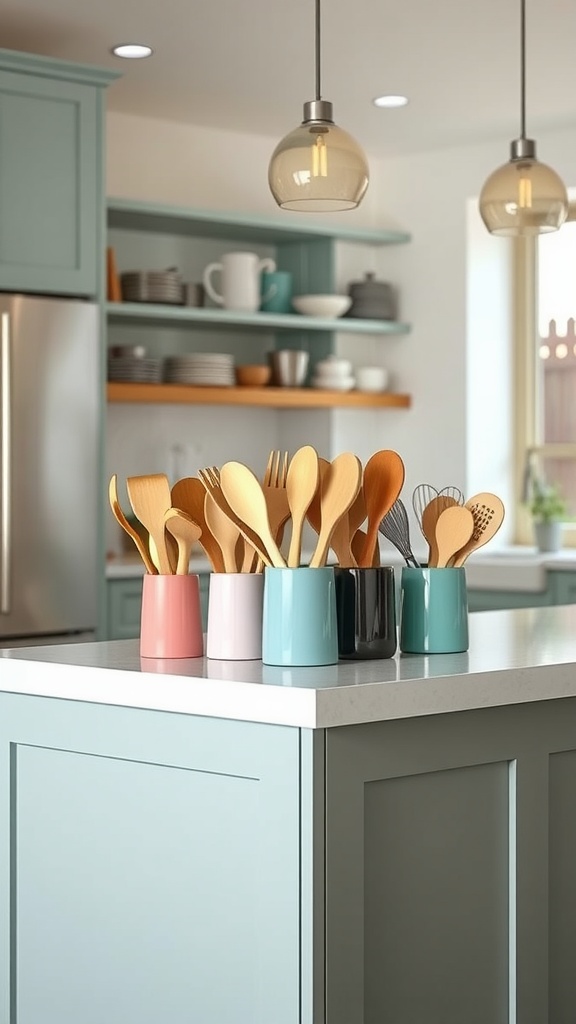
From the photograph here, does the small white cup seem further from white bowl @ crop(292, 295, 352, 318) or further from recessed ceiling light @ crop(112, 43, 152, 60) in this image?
recessed ceiling light @ crop(112, 43, 152, 60)

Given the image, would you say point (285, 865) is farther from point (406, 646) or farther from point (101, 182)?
point (101, 182)

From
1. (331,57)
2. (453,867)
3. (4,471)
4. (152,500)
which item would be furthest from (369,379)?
(453,867)

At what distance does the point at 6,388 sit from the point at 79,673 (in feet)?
8.19

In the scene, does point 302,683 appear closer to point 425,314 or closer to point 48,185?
point 48,185

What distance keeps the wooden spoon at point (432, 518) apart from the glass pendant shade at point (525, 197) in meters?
1.12

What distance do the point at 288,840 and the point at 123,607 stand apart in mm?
3139

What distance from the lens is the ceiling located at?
423cm

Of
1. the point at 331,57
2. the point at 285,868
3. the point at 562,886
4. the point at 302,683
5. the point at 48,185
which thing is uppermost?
the point at 331,57

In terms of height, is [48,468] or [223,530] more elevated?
[48,468]

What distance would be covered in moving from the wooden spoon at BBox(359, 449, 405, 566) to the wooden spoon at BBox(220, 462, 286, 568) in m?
0.18

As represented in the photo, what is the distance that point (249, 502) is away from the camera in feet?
6.39

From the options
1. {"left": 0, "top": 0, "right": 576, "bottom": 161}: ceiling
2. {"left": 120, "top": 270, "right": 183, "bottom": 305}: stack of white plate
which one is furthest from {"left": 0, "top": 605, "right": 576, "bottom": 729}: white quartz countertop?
{"left": 120, "top": 270, "right": 183, "bottom": 305}: stack of white plate

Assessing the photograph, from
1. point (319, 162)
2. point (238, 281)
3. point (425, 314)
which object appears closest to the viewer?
point (319, 162)

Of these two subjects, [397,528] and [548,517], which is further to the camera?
[548,517]
